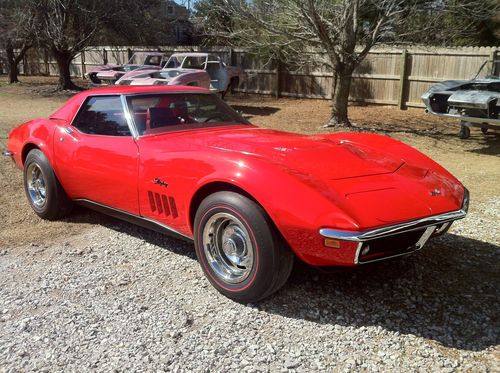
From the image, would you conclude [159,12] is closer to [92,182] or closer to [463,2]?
[463,2]

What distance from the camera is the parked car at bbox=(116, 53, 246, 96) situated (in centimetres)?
1379

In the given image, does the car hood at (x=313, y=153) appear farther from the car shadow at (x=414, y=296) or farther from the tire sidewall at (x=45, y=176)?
the tire sidewall at (x=45, y=176)

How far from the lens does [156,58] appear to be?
18094 mm

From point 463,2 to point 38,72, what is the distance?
28035mm

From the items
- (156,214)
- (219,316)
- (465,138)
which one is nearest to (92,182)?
(156,214)

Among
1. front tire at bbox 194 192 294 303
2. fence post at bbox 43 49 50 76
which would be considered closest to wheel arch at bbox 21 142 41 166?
front tire at bbox 194 192 294 303

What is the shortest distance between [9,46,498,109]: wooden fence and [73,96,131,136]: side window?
9.87 metres

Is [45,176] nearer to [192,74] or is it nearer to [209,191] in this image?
[209,191]

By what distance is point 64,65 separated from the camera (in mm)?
20953

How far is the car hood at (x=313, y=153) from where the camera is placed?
3359 mm

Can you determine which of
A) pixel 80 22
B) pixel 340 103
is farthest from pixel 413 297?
pixel 80 22

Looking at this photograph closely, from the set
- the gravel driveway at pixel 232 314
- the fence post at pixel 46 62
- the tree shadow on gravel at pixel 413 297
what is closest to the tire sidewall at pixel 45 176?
the gravel driveway at pixel 232 314

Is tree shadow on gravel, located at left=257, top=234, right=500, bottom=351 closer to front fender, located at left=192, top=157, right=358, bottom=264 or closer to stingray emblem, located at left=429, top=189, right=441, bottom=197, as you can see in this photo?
front fender, located at left=192, top=157, right=358, bottom=264

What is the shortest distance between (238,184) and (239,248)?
1.54 feet
